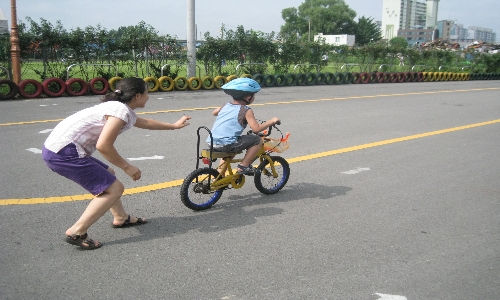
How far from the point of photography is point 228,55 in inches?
885

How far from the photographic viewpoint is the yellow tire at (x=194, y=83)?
1868 cm

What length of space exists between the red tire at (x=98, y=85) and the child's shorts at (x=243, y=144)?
11825mm

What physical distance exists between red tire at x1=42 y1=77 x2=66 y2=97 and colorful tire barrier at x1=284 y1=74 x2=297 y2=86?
36.3 ft

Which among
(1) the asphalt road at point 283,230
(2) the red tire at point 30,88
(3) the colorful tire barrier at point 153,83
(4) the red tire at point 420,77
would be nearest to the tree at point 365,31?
(4) the red tire at point 420,77

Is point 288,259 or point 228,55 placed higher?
point 228,55

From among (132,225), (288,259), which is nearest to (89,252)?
(132,225)

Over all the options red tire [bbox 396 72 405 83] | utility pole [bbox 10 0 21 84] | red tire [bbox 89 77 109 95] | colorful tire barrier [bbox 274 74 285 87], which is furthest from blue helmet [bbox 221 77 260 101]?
red tire [bbox 396 72 405 83]

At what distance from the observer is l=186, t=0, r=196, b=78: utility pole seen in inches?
799

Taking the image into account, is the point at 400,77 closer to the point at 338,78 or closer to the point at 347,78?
the point at 347,78

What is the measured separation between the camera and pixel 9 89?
13.7 metres

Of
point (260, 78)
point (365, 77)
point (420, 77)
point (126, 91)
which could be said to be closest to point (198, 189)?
point (126, 91)

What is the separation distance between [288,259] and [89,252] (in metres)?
1.64

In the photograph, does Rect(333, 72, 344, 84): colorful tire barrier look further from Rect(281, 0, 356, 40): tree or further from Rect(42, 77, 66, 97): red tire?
Rect(281, 0, 356, 40): tree

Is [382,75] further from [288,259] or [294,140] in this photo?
[288,259]
